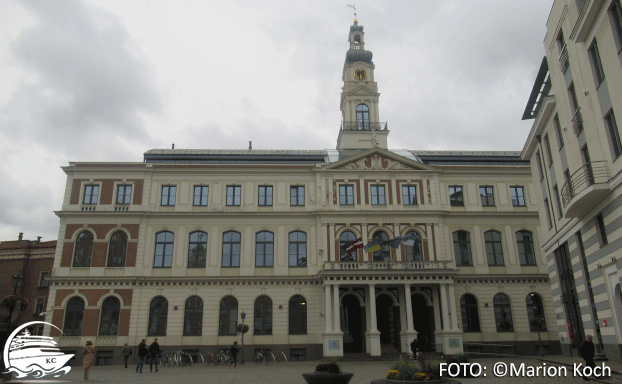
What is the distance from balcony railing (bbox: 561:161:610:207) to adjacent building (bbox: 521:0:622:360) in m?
0.04

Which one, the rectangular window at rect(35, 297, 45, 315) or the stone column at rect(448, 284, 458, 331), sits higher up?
the rectangular window at rect(35, 297, 45, 315)

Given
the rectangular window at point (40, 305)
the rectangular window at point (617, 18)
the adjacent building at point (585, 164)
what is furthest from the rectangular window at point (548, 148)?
the rectangular window at point (40, 305)

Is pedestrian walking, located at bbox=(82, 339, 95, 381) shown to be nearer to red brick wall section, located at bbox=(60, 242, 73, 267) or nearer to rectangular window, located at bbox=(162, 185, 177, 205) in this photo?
red brick wall section, located at bbox=(60, 242, 73, 267)

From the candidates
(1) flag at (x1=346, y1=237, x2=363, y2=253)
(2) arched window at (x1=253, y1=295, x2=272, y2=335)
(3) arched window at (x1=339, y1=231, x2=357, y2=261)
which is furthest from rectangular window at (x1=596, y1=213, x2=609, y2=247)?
(2) arched window at (x1=253, y1=295, x2=272, y2=335)

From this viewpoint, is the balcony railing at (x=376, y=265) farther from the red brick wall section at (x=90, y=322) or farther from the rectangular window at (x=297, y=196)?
the red brick wall section at (x=90, y=322)

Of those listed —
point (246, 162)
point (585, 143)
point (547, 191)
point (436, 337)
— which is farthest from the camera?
point (246, 162)

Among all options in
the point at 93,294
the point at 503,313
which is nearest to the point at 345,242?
the point at 503,313

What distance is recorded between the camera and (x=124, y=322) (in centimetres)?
3778

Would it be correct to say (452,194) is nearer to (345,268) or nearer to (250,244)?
(345,268)

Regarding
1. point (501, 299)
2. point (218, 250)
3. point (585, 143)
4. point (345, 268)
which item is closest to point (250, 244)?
point (218, 250)

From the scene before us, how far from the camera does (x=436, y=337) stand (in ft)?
124

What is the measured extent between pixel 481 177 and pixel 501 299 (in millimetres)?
11045

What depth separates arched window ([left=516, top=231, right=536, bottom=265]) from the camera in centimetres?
4181

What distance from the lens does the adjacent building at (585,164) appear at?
20594 millimetres
